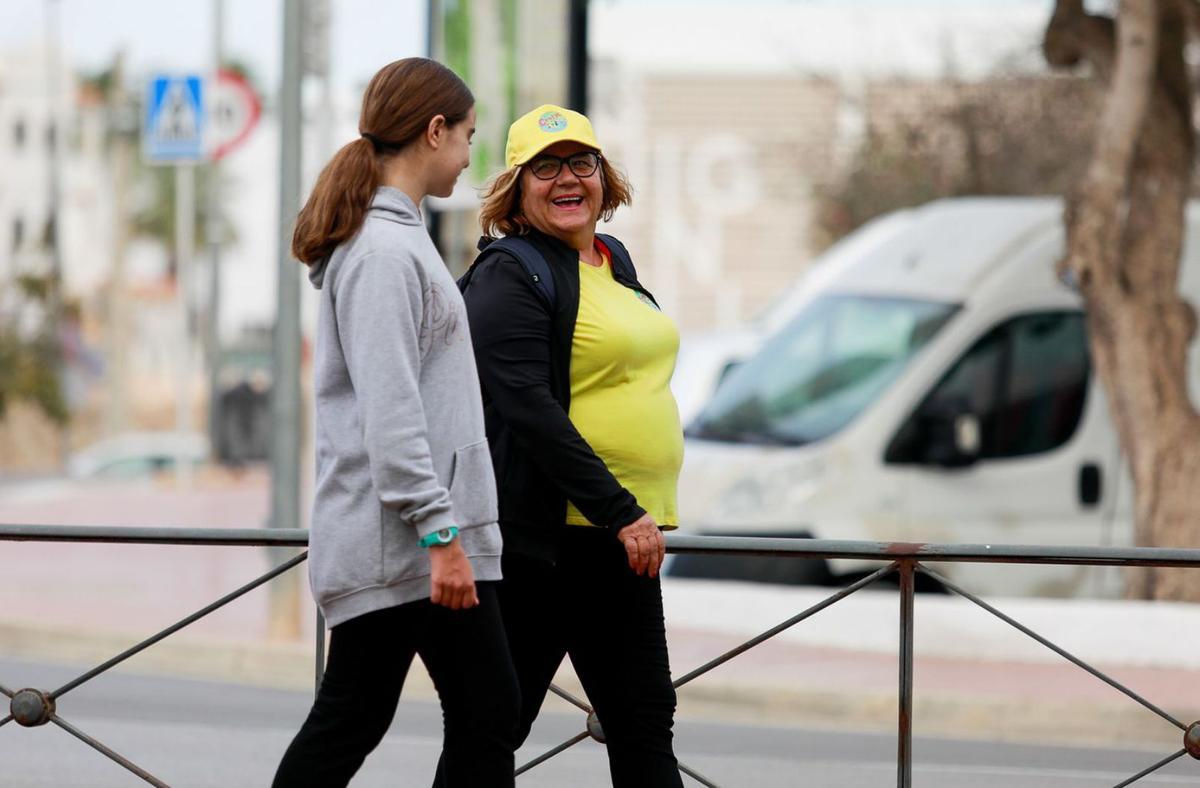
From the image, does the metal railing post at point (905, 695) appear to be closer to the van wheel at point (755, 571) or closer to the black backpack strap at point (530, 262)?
the black backpack strap at point (530, 262)

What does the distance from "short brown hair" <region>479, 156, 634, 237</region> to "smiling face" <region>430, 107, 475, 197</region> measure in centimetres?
35

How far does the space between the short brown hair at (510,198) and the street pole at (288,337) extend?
261 inches

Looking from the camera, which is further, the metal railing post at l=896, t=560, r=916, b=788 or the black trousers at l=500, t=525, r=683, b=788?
the metal railing post at l=896, t=560, r=916, b=788

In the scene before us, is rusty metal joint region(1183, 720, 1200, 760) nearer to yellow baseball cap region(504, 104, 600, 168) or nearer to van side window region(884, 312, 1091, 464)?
yellow baseball cap region(504, 104, 600, 168)

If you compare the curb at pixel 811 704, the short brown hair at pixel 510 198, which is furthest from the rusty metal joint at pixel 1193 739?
the curb at pixel 811 704

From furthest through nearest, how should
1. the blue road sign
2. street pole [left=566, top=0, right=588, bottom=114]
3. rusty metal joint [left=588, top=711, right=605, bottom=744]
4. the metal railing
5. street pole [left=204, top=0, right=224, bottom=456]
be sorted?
street pole [left=204, top=0, right=224, bottom=456], the blue road sign, street pole [left=566, top=0, right=588, bottom=114], rusty metal joint [left=588, top=711, right=605, bottom=744], the metal railing

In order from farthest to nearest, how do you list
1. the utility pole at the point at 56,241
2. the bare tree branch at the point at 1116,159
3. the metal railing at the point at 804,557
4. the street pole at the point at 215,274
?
the utility pole at the point at 56,241 < the street pole at the point at 215,274 < the bare tree branch at the point at 1116,159 < the metal railing at the point at 804,557

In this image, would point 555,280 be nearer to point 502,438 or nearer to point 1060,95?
point 502,438

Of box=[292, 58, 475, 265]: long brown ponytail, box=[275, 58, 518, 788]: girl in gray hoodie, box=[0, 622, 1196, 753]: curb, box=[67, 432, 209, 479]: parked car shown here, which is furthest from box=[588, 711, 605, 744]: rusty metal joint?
box=[67, 432, 209, 479]: parked car

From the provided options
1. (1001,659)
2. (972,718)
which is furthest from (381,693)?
(1001,659)

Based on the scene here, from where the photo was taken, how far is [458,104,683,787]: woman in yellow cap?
390 centimetres

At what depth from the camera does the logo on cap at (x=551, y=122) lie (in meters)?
4.03

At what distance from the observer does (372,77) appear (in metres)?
3.64

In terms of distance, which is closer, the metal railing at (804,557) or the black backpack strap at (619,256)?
the black backpack strap at (619,256)
